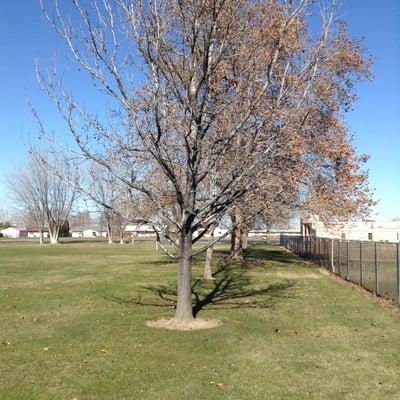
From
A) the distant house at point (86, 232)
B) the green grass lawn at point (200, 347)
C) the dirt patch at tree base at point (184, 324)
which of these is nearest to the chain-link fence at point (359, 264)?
the green grass lawn at point (200, 347)

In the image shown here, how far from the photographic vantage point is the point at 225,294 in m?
15.5

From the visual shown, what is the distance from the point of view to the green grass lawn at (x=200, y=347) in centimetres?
645

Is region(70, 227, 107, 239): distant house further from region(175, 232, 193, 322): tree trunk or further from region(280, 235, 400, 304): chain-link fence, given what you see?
region(175, 232, 193, 322): tree trunk

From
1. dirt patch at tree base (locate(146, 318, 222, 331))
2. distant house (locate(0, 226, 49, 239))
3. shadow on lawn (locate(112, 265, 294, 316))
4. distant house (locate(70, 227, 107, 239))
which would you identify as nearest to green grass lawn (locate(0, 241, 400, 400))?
shadow on lawn (locate(112, 265, 294, 316))

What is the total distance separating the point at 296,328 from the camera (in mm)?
10305

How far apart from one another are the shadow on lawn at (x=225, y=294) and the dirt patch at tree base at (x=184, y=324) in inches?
37.0

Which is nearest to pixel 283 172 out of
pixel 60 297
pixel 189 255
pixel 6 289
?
pixel 189 255

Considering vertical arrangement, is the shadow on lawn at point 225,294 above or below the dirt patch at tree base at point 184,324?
below

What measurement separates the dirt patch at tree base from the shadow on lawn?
941 millimetres

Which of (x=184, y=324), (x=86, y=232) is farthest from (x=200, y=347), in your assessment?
(x=86, y=232)

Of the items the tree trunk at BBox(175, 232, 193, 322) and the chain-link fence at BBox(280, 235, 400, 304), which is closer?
the tree trunk at BBox(175, 232, 193, 322)

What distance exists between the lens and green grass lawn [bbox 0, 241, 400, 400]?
21.2 feet

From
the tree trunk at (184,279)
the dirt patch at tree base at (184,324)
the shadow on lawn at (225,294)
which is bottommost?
the shadow on lawn at (225,294)

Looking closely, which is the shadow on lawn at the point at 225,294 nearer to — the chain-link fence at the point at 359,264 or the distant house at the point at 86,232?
the chain-link fence at the point at 359,264
